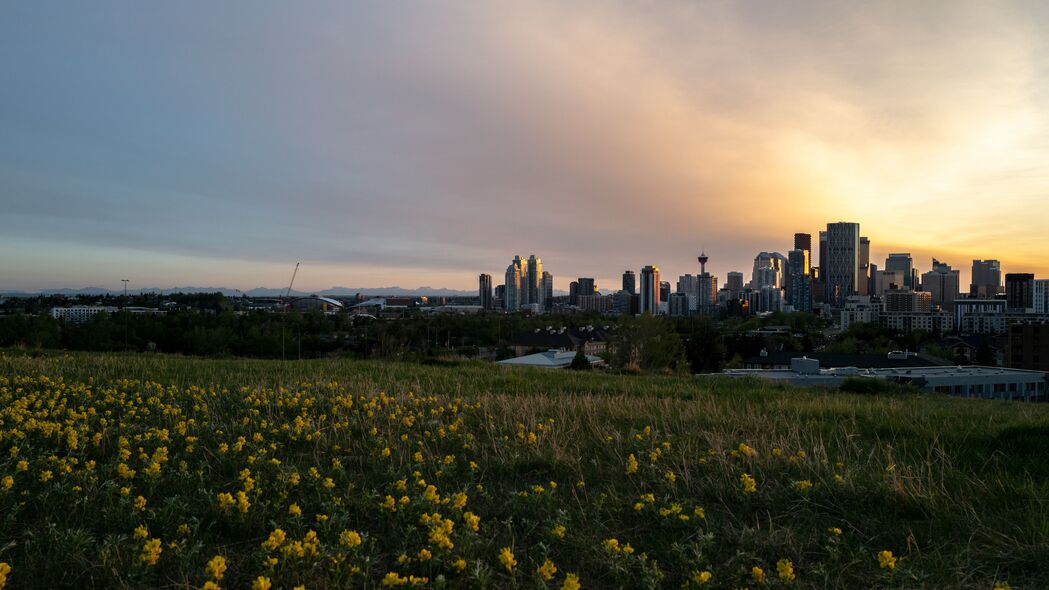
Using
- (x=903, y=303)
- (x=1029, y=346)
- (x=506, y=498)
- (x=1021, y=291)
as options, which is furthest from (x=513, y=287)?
(x=506, y=498)

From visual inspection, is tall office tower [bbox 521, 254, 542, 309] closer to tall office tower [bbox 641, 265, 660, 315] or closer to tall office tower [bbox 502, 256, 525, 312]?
tall office tower [bbox 502, 256, 525, 312]

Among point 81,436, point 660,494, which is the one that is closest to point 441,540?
point 660,494

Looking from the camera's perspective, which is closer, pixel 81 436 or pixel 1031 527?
pixel 1031 527

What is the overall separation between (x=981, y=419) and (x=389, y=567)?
→ 329 inches

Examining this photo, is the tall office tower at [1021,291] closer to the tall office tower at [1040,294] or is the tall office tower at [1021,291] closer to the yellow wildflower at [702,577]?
the tall office tower at [1040,294]

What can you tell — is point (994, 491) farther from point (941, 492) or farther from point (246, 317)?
point (246, 317)

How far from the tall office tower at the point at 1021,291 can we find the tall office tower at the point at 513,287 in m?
Answer: 136

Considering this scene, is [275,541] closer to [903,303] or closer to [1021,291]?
[903,303]

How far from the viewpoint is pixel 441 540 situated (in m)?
3.11

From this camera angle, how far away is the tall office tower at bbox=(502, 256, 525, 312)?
19450 cm

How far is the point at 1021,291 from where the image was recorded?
15025 centimetres

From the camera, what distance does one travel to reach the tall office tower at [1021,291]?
149 m

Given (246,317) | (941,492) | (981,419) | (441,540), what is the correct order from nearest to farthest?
(441,540)
(941,492)
(981,419)
(246,317)

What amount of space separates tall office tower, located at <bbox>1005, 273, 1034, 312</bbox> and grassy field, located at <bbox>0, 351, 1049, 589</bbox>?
188 m
